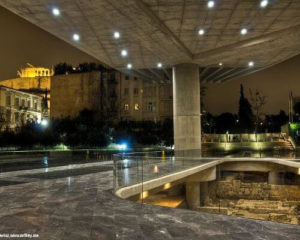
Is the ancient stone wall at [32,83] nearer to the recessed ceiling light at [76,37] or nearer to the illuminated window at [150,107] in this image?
the illuminated window at [150,107]

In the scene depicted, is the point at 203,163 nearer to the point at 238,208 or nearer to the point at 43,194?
the point at 238,208

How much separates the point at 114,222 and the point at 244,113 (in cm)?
7080

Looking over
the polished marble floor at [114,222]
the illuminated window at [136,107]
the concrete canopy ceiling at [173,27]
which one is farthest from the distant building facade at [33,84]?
the polished marble floor at [114,222]

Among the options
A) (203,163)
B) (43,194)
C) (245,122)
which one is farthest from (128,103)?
(43,194)

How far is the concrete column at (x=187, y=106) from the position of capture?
23.2m

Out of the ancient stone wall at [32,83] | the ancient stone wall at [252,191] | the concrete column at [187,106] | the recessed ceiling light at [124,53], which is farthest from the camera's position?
the ancient stone wall at [32,83]

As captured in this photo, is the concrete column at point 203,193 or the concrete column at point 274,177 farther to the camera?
the concrete column at point 274,177

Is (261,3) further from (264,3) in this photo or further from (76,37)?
(76,37)

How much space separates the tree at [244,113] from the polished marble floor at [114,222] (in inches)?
2573

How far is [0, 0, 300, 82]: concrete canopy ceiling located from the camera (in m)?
13.2

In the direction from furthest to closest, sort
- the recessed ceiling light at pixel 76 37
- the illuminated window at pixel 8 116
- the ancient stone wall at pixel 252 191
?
the illuminated window at pixel 8 116, the ancient stone wall at pixel 252 191, the recessed ceiling light at pixel 76 37

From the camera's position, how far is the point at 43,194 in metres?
8.36

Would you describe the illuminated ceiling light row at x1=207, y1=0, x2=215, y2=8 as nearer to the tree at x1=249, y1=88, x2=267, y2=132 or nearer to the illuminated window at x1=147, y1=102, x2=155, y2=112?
the illuminated window at x1=147, y1=102, x2=155, y2=112

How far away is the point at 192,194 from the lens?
22.0 metres
